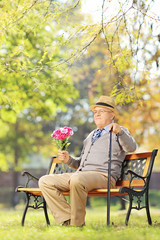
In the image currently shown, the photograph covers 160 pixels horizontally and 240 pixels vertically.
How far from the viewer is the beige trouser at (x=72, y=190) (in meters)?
4.74

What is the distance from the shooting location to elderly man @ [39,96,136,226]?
4.76 meters

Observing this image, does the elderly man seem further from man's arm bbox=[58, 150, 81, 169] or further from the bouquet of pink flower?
the bouquet of pink flower

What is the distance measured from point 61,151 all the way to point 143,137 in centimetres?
844

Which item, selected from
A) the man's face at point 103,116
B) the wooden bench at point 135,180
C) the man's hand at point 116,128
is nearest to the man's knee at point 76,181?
the wooden bench at point 135,180

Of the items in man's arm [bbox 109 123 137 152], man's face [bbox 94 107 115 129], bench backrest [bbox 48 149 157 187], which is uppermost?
man's face [bbox 94 107 115 129]

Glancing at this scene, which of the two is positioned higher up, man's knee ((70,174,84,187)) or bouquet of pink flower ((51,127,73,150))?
bouquet of pink flower ((51,127,73,150))

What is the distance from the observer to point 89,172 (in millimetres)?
4973

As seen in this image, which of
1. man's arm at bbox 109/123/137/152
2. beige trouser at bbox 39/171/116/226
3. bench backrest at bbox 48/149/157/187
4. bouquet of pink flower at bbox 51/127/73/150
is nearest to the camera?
beige trouser at bbox 39/171/116/226

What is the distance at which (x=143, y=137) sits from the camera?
44.5ft

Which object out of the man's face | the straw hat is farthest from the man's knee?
the straw hat

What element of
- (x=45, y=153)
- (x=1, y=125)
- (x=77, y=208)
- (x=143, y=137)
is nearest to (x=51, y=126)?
(x=45, y=153)

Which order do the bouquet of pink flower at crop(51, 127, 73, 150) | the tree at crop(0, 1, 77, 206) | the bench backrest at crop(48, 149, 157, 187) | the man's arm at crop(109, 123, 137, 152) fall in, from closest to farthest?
1. the man's arm at crop(109, 123, 137, 152)
2. the bench backrest at crop(48, 149, 157, 187)
3. the bouquet of pink flower at crop(51, 127, 73, 150)
4. the tree at crop(0, 1, 77, 206)

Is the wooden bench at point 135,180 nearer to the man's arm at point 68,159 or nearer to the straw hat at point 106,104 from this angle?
the man's arm at point 68,159

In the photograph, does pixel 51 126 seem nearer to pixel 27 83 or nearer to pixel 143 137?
pixel 143 137
